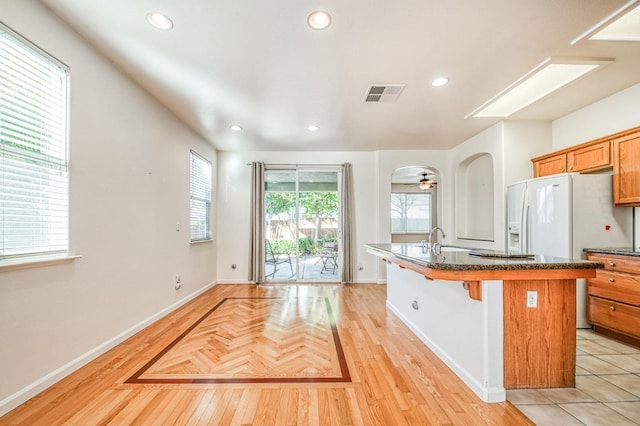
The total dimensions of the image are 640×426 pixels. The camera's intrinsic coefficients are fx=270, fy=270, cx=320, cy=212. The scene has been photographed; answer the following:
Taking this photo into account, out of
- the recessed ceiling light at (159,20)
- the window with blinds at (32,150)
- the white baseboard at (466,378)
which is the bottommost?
the white baseboard at (466,378)

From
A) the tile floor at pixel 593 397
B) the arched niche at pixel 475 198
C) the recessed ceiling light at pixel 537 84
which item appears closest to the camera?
the tile floor at pixel 593 397

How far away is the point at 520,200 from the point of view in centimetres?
354

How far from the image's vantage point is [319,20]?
193 cm

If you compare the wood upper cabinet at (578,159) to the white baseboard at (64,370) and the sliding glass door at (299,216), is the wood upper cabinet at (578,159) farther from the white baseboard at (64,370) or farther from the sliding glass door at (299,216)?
the white baseboard at (64,370)

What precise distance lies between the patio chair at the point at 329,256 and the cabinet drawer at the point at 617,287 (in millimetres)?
3780

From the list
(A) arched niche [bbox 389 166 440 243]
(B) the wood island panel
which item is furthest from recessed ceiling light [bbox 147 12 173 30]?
(A) arched niche [bbox 389 166 440 243]

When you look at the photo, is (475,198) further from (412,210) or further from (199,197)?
(199,197)

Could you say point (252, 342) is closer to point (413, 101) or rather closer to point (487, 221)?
point (413, 101)

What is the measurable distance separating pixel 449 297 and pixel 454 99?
2.33 metres

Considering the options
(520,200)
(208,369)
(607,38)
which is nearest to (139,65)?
(208,369)

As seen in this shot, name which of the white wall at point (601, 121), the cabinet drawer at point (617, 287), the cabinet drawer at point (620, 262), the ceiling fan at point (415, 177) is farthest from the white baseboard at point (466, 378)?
the ceiling fan at point (415, 177)

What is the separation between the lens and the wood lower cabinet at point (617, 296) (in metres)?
2.50

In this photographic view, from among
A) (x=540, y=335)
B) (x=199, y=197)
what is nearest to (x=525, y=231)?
(x=540, y=335)

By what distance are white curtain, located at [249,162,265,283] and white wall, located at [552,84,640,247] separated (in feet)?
15.6
